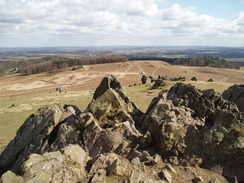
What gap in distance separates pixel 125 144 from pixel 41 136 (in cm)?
939

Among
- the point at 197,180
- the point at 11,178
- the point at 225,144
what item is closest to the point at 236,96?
the point at 225,144

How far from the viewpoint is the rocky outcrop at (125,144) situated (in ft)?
41.8

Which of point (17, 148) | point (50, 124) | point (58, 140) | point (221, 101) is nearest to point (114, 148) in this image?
point (58, 140)

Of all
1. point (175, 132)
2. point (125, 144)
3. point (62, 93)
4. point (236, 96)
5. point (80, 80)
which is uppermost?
point (236, 96)

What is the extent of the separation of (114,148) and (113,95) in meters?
6.60

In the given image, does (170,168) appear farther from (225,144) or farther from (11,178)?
(11,178)

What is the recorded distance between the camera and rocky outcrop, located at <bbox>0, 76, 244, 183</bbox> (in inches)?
502

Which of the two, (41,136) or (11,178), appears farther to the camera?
(41,136)

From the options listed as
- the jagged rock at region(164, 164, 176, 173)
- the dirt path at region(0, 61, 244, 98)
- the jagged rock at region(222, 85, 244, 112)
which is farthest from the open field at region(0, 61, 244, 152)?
the jagged rock at region(164, 164, 176, 173)

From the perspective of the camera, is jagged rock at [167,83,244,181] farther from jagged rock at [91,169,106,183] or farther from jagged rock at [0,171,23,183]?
jagged rock at [0,171,23,183]

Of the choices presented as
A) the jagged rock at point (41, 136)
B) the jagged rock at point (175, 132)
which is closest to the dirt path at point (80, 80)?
the jagged rock at point (41, 136)

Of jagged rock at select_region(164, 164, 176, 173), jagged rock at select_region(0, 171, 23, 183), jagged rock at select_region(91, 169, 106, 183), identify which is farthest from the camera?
jagged rock at select_region(164, 164, 176, 173)

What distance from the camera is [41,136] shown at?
18266mm

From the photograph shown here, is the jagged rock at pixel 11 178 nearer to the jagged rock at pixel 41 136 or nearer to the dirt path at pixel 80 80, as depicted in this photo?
the jagged rock at pixel 41 136
